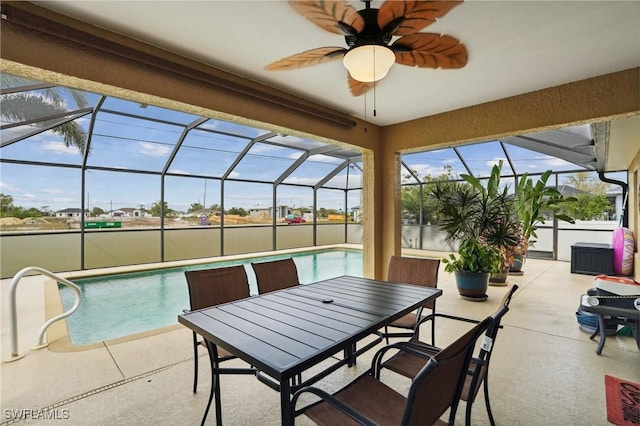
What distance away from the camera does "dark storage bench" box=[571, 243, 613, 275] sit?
602cm

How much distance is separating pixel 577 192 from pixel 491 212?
4.99 metres

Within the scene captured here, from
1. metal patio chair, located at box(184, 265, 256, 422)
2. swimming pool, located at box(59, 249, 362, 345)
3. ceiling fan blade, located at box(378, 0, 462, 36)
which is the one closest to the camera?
ceiling fan blade, located at box(378, 0, 462, 36)

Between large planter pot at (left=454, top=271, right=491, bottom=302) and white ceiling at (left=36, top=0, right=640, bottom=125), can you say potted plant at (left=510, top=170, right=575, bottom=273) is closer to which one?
large planter pot at (left=454, top=271, right=491, bottom=302)

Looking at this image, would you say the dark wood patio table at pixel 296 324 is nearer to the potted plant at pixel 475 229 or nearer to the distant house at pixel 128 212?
the potted plant at pixel 475 229

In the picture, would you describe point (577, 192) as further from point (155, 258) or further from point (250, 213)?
point (155, 258)

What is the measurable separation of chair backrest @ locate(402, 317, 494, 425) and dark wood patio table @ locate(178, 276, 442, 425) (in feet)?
1.59

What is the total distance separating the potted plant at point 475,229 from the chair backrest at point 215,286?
3448 millimetres

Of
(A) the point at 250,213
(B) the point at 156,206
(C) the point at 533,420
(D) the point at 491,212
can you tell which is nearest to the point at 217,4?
(C) the point at 533,420

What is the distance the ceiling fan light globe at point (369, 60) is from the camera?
1894 mm

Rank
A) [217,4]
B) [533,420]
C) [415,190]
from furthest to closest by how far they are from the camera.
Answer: [415,190], [217,4], [533,420]

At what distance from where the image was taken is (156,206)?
8.04m

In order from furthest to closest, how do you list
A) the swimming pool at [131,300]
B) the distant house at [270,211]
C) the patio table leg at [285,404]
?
the distant house at [270,211], the swimming pool at [131,300], the patio table leg at [285,404]

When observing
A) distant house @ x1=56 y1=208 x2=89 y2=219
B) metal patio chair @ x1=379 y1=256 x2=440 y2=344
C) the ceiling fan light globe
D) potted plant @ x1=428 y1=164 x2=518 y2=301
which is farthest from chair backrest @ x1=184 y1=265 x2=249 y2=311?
distant house @ x1=56 y1=208 x2=89 y2=219

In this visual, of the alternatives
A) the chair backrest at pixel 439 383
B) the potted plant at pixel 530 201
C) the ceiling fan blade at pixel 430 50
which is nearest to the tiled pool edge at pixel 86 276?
the chair backrest at pixel 439 383
